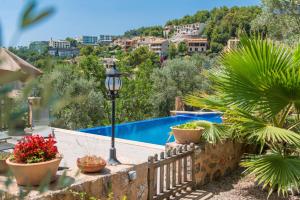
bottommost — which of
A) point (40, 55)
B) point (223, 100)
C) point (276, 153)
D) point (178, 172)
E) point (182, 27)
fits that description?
point (178, 172)

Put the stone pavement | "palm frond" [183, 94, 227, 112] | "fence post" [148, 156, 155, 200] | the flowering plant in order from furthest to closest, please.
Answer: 1. the stone pavement
2. "palm frond" [183, 94, 227, 112]
3. "fence post" [148, 156, 155, 200]
4. the flowering plant

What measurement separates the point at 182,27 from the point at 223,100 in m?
98.8

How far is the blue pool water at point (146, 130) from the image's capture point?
38.8 feet

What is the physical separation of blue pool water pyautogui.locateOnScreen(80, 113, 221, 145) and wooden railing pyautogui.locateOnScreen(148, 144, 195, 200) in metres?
4.60

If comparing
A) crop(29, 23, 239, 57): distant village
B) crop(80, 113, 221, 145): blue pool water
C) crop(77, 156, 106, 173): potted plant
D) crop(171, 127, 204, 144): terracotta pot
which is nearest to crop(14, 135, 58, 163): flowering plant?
crop(77, 156, 106, 173): potted plant

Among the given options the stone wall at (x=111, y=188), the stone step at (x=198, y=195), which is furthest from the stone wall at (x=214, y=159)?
the stone wall at (x=111, y=188)

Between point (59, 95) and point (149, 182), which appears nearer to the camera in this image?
point (59, 95)

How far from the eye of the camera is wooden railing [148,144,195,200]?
17.3ft

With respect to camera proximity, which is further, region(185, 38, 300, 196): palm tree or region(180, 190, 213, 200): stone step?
region(180, 190, 213, 200): stone step

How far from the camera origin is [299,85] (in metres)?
4.58

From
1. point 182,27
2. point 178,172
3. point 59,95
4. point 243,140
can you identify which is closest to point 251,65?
point 178,172

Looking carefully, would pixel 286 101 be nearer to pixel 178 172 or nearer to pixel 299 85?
pixel 299 85

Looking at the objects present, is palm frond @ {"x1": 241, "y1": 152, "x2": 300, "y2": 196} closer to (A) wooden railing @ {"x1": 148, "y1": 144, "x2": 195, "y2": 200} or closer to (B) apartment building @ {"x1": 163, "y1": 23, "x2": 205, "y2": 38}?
(A) wooden railing @ {"x1": 148, "y1": 144, "x2": 195, "y2": 200}

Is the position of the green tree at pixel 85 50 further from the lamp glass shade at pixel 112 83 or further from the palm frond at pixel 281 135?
the palm frond at pixel 281 135
